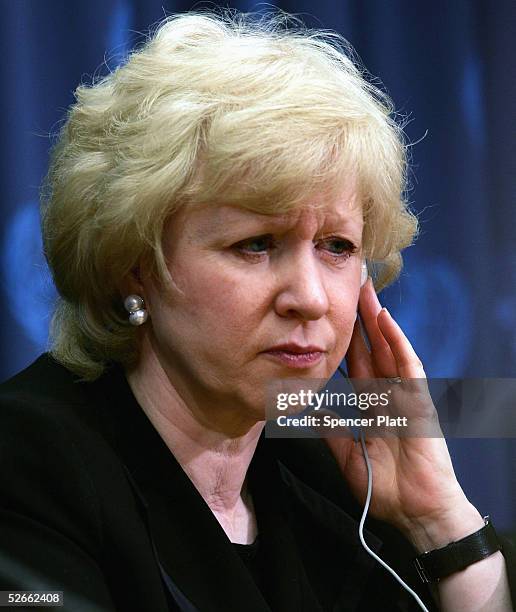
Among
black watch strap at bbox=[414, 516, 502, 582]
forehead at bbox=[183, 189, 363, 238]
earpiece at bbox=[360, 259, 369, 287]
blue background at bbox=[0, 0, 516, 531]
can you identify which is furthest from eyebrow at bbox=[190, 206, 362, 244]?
blue background at bbox=[0, 0, 516, 531]

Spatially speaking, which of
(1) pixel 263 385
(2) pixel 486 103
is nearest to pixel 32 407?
(1) pixel 263 385

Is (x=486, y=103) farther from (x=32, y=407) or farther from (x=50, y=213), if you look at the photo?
(x=32, y=407)

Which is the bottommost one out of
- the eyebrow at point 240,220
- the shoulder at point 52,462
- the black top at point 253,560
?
the black top at point 253,560

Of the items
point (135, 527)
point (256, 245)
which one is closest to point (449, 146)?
point (256, 245)

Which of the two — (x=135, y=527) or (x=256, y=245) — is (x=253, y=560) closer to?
(x=135, y=527)

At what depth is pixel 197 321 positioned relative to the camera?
50.1 inches

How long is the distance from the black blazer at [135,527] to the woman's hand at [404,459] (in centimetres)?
5

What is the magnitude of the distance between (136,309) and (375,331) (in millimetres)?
412

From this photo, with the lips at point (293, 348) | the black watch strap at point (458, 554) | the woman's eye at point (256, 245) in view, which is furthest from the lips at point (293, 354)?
the black watch strap at point (458, 554)

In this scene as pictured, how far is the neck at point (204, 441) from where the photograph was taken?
1354 mm

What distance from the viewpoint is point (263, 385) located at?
4.23 ft

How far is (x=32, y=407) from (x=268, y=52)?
22.4 inches

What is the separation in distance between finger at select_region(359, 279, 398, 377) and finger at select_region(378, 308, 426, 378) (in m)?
0.02

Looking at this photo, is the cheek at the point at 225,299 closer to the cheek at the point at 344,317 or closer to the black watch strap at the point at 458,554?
the cheek at the point at 344,317
